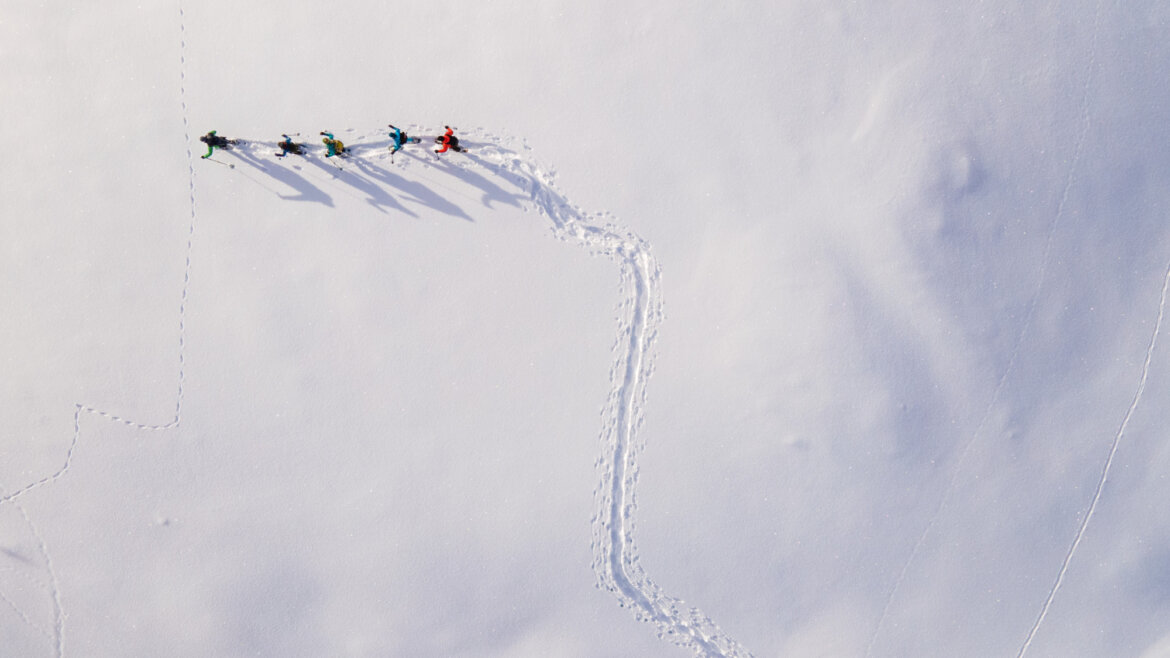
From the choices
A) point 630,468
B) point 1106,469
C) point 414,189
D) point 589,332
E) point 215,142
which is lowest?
point 1106,469

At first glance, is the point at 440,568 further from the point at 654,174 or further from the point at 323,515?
the point at 654,174

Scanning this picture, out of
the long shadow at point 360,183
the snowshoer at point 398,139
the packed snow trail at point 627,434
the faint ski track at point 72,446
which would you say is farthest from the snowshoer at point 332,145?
the faint ski track at point 72,446

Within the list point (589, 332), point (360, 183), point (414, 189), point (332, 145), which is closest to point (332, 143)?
point (332, 145)

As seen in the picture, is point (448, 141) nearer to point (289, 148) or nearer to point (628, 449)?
point (289, 148)

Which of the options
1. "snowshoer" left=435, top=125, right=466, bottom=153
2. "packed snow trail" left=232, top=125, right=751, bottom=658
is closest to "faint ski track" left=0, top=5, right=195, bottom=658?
"snowshoer" left=435, top=125, right=466, bottom=153

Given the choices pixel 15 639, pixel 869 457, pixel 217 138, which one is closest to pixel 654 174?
pixel 869 457

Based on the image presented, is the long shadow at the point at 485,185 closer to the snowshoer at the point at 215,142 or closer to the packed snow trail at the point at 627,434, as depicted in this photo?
the packed snow trail at the point at 627,434
